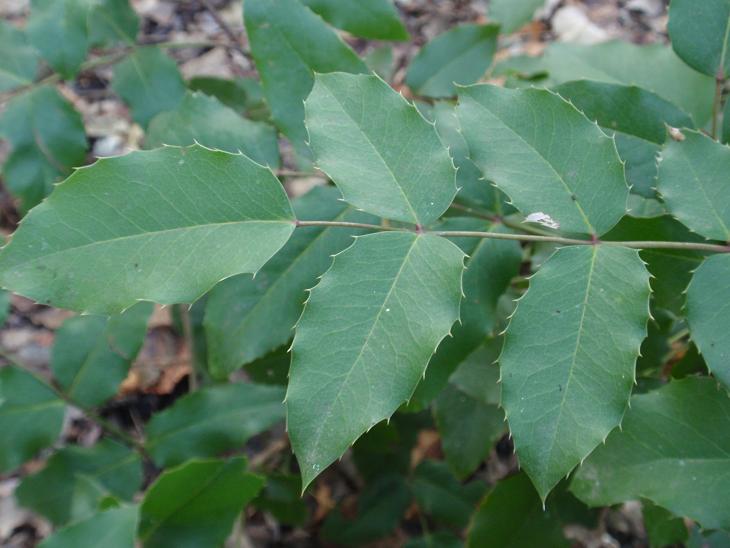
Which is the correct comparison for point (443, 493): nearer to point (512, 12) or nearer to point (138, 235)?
point (138, 235)

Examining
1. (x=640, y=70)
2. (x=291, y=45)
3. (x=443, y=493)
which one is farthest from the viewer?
(x=443, y=493)

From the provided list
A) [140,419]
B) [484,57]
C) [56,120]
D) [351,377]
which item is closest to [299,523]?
[140,419]

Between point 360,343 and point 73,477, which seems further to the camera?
point 73,477

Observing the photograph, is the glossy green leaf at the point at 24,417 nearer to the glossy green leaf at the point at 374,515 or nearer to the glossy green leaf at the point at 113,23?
the glossy green leaf at the point at 374,515

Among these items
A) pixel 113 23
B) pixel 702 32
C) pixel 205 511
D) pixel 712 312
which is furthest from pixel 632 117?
pixel 113 23

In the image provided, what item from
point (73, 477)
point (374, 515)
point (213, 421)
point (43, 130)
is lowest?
point (374, 515)

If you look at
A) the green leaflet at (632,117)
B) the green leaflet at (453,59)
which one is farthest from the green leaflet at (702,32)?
the green leaflet at (453,59)

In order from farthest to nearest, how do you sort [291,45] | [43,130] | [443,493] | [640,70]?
1. [443,493]
2. [43,130]
3. [640,70]
4. [291,45]

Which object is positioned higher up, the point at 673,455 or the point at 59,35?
the point at 59,35
